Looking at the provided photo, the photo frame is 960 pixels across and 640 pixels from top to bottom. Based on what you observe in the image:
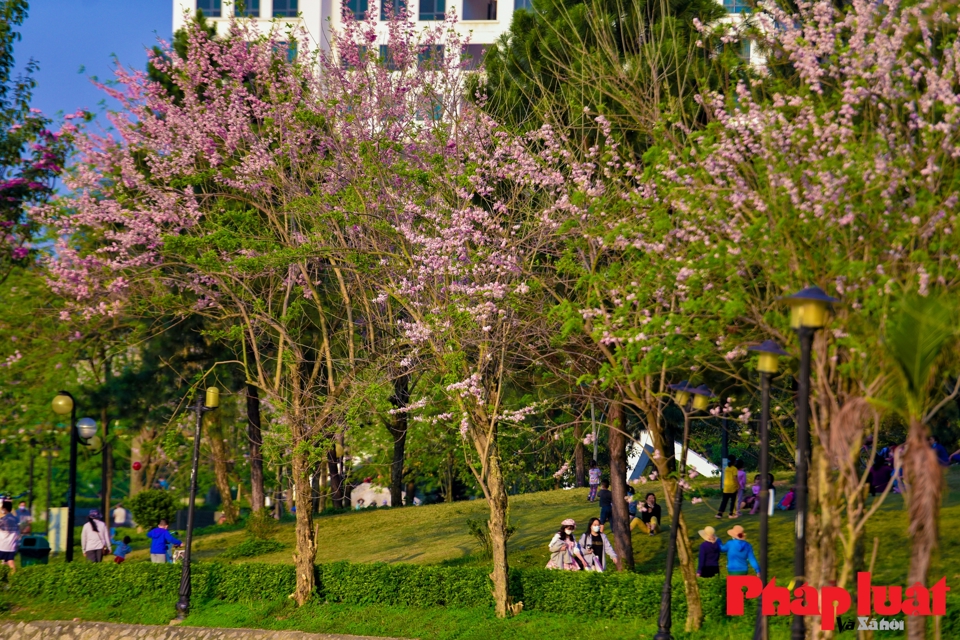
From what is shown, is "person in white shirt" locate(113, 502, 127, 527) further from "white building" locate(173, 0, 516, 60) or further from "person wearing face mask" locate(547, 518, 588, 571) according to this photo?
"person wearing face mask" locate(547, 518, 588, 571)

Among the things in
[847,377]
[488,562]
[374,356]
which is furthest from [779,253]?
[488,562]

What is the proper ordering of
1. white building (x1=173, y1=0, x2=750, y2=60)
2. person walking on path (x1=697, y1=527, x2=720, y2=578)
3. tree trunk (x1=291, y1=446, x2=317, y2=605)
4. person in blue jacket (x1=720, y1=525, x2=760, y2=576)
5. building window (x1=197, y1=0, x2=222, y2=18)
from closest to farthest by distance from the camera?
person in blue jacket (x1=720, y1=525, x2=760, y2=576) → person walking on path (x1=697, y1=527, x2=720, y2=578) → tree trunk (x1=291, y1=446, x2=317, y2=605) → white building (x1=173, y1=0, x2=750, y2=60) → building window (x1=197, y1=0, x2=222, y2=18)

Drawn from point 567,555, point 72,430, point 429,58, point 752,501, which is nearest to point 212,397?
point 72,430

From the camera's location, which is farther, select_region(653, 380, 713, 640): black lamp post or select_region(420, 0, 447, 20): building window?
select_region(420, 0, 447, 20): building window

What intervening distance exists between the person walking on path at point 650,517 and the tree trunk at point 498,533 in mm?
6467

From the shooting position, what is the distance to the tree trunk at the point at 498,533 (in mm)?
19953

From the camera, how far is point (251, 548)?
1179 inches

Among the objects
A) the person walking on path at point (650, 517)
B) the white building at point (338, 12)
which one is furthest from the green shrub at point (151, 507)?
the white building at point (338, 12)

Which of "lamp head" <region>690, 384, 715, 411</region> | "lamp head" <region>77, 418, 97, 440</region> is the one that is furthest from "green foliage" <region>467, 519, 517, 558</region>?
"lamp head" <region>690, 384, 715, 411</region>

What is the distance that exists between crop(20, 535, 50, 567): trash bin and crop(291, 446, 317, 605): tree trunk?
8.33 meters

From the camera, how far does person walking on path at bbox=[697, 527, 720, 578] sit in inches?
778

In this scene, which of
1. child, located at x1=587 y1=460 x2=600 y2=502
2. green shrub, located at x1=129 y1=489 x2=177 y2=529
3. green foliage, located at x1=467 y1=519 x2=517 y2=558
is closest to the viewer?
green foliage, located at x1=467 y1=519 x2=517 y2=558

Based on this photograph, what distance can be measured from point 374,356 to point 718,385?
664cm

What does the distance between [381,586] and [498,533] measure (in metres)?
3.02
